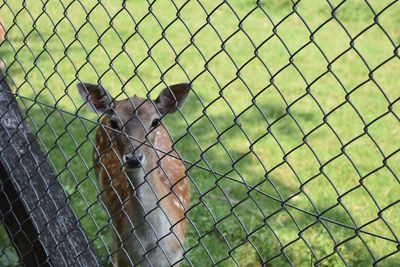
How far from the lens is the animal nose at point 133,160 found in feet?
11.3

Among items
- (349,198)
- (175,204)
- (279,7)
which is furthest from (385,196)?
(279,7)

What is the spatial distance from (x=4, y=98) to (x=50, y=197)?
0.58 m

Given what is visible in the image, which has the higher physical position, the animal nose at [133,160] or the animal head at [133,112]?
the animal head at [133,112]

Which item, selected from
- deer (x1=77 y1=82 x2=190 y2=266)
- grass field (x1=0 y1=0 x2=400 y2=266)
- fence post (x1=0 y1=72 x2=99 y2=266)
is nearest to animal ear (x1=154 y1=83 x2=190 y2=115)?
deer (x1=77 y1=82 x2=190 y2=266)

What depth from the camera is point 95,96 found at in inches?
147

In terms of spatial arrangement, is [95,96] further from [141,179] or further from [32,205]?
[32,205]

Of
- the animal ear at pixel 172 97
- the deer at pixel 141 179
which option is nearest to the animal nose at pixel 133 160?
the deer at pixel 141 179

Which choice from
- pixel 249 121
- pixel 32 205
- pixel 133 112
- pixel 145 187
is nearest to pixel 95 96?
pixel 133 112

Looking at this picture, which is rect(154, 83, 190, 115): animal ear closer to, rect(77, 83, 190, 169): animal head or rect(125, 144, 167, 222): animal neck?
rect(77, 83, 190, 169): animal head

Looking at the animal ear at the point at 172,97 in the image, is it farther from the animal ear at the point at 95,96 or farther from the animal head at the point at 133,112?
A: the animal ear at the point at 95,96

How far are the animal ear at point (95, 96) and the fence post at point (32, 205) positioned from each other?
348 mm

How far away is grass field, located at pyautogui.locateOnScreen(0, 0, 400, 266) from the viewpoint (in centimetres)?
438

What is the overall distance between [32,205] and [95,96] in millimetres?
658

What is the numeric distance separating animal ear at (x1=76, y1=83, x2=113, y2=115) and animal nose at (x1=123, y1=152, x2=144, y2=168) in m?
0.26
